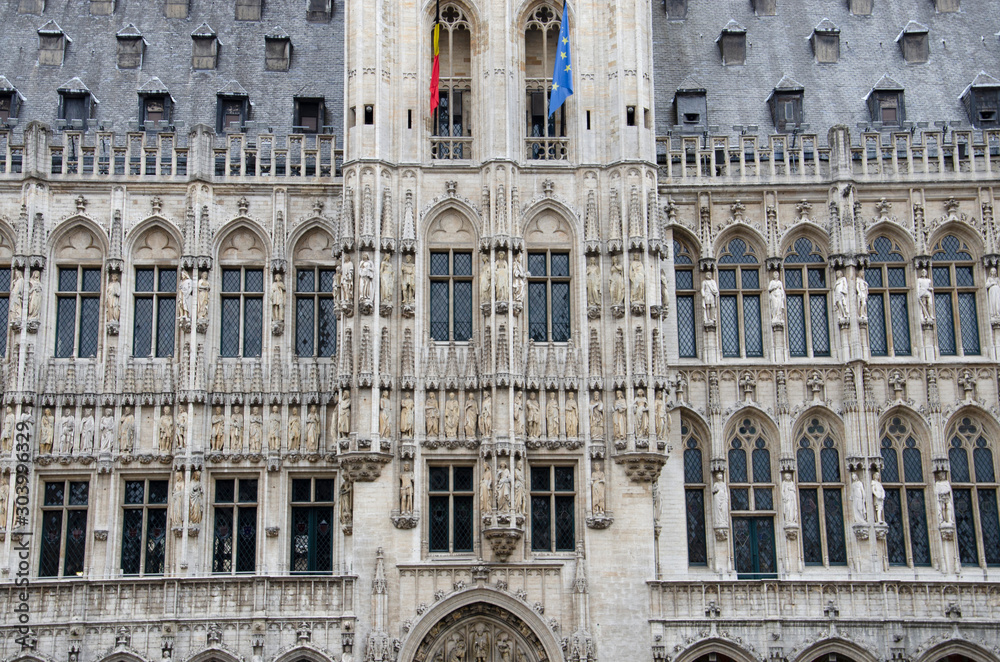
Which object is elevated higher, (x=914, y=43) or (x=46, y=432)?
(x=914, y=43)

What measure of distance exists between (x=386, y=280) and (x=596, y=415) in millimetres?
6049

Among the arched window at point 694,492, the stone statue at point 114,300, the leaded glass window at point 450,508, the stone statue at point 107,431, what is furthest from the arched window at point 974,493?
the stone statue at point 114,300

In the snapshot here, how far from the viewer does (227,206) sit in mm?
34094

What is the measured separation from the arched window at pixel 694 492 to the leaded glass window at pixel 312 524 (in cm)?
908

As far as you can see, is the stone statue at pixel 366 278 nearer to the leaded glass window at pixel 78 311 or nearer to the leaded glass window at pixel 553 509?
the leaded glass window at pixel 553 509

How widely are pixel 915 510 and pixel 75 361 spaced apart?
860 inches

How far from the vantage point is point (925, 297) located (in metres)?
33.8

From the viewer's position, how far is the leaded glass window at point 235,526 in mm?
32156

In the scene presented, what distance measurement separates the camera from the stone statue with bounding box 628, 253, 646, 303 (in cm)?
3123

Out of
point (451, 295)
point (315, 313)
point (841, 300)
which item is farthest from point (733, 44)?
point (315, 313)

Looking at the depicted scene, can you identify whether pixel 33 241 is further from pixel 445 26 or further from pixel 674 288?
pixel 674 288

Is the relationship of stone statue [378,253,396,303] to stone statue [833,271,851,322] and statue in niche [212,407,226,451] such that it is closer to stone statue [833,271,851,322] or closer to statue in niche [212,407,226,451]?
statue in niche [212,407,226,451]

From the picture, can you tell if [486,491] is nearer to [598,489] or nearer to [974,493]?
[598,489]

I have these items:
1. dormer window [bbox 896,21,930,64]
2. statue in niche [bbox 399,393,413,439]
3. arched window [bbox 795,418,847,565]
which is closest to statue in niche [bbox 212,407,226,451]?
statue in niche [bbox 399,393,413,439]
